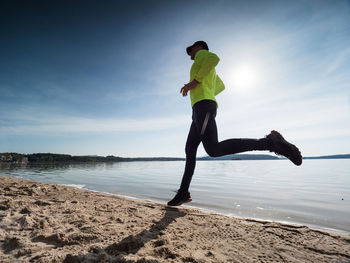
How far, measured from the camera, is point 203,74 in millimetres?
2846

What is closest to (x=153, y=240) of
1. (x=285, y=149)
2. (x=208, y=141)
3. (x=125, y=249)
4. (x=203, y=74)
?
(x=125, y=249)

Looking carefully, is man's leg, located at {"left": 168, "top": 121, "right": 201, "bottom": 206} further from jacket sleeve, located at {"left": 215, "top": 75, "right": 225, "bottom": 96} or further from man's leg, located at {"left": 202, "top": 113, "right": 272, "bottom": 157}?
jacket sleeve, located at {"left": 215, "top": 75, "right": 225, "bottom": 96}

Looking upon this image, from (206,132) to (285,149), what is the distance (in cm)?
A: 111

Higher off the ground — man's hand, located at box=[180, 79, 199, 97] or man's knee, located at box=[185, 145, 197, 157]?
man's hand, located at box=[180, 79, 199, 97]

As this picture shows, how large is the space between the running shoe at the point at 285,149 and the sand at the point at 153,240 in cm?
85

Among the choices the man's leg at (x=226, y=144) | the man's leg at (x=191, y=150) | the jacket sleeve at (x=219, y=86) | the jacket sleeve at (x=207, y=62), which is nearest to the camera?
the man's leg at (x=226, y=144)

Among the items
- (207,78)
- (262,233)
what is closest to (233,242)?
(262,233)

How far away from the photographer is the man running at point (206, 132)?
8.32 feet

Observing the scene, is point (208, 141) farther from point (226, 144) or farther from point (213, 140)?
point (226, 144)

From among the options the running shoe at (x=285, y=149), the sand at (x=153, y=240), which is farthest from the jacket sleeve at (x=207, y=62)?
the sand at (x=153, y=240)

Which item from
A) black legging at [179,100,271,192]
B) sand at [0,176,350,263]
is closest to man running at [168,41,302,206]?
black legging at [179,100,271,192]

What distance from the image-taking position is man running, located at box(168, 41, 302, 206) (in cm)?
254

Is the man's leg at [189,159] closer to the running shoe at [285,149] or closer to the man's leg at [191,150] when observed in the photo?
the man's leg at [191,150]

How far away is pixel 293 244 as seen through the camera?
1730mm
